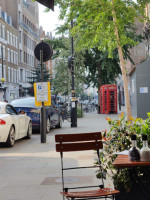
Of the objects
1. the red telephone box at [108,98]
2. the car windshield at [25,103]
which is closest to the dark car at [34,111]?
the car windshield at [25,103]

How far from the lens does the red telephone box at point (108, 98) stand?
4000 cm

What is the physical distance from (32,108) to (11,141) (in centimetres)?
506

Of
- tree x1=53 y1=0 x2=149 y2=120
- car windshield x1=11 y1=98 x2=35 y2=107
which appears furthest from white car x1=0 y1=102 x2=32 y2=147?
tree x1=53 y1=0 x2=149 y2=120

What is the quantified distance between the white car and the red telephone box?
24690mm

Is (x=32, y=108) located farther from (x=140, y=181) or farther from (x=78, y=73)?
(x=78, y=73)

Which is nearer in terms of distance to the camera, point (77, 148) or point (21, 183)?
point (77, 148)

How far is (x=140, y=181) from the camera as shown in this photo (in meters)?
4.54

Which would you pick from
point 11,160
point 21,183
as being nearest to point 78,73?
point 11,160

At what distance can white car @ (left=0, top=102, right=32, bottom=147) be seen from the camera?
13.1m

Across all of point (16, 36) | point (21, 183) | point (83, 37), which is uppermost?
point (16, 36)

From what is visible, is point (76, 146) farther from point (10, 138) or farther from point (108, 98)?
point (108, 98)

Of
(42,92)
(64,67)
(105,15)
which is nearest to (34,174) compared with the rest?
(42,92)

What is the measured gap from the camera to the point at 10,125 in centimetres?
1339

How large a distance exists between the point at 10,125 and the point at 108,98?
27.3 m
